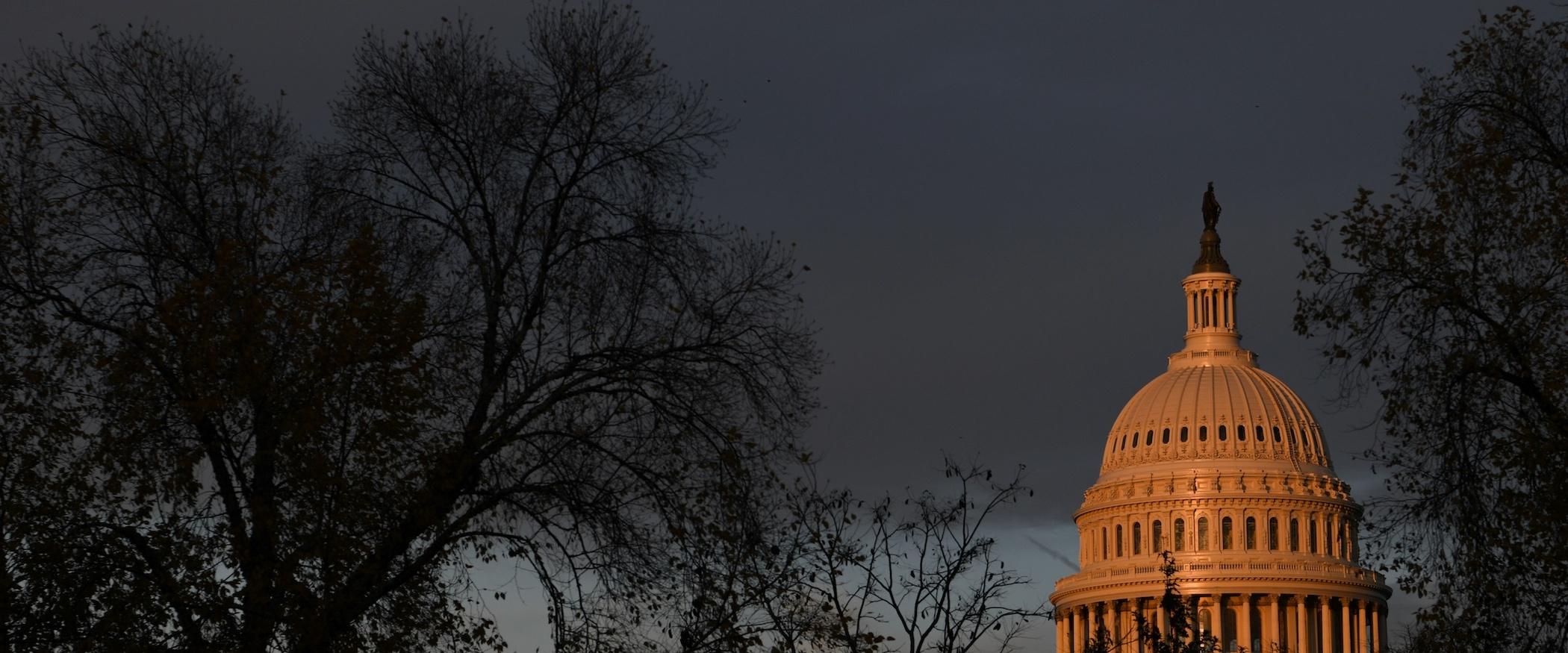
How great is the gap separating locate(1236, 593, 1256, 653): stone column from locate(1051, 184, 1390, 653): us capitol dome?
99 mm

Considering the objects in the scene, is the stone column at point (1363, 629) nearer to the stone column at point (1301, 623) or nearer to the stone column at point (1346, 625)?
the stone column at point (1346, 625)

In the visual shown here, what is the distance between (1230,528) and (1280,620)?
7827 millimetres

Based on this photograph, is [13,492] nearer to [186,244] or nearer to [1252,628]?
→ [186,244]

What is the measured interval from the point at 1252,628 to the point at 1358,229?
157m

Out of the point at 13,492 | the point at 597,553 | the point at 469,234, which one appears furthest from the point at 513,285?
the point at 13,492

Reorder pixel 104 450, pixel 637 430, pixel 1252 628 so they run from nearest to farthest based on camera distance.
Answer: pixel 104 450
pixel 637 430
pixel 1252 628

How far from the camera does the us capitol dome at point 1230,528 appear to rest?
18638 cm

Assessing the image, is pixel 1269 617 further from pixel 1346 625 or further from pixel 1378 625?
pixel 1378 625

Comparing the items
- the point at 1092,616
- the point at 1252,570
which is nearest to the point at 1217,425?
the point at 1252,570

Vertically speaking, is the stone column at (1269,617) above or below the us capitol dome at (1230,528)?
below

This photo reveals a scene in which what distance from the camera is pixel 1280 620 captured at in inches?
7352

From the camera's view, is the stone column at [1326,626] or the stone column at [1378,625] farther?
the stone column at [1378,625]

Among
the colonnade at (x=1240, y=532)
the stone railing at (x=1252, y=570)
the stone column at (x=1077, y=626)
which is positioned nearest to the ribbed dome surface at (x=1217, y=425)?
the colonnade at (x=1240, y=532)

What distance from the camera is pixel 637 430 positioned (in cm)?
3231
